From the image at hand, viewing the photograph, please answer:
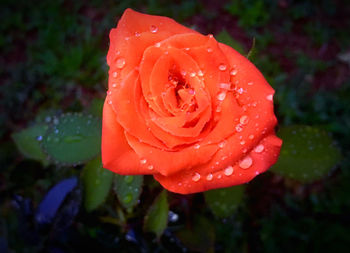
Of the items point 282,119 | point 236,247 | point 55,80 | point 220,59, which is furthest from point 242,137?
point 55,80

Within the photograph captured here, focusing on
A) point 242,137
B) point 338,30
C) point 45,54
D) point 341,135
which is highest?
point 242,137

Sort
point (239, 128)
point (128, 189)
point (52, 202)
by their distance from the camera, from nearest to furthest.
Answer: point (239, 128) → point (128, 189) → point (52, 202)

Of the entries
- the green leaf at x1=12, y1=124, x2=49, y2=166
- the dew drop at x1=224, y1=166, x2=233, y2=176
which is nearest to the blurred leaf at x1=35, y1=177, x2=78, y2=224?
the green leaf at x1=12, y1=124, x2=49, y2=166

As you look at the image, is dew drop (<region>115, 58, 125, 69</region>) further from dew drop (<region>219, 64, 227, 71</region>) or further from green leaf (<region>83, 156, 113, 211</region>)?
green leaf (<region>83, 156, 113, 211</region>)

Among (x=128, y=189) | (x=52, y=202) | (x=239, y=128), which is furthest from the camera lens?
(x=52, y=202)

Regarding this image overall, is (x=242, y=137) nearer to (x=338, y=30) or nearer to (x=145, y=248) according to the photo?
(x=145, y=248)

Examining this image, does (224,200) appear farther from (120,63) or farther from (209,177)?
(120,63)

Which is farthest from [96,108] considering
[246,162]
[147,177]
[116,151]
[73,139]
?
[246,162]
